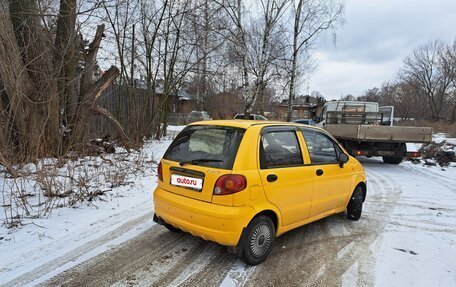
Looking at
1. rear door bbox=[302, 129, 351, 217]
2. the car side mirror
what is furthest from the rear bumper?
the car side mirror

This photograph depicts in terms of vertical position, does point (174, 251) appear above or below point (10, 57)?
below

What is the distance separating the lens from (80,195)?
→ 5461mm

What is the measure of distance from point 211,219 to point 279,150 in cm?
121

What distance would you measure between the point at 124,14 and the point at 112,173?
27.7ft

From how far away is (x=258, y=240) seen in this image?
3.63 meters

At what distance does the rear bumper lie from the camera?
10.9 feet

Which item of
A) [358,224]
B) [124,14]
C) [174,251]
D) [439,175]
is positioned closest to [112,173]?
[174,251]

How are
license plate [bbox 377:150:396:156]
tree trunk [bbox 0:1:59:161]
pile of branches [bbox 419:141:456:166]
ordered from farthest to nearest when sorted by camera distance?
pile of branches [bbox 419:141:456:166] → license plate [bbox 377:150:396:156] → tree trunk [bbox 0:1:59:161]

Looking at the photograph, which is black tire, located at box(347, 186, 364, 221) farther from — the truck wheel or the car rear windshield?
the truck wheel

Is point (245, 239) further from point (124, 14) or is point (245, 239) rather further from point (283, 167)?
point (124, 14)

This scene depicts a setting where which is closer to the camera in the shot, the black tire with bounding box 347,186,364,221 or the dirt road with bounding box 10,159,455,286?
the dirt road with bounding box 10,159,455,286

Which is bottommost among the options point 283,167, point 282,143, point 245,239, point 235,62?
point 245,239

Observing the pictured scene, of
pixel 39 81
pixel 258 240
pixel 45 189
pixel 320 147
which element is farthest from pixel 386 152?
pixel 39 81

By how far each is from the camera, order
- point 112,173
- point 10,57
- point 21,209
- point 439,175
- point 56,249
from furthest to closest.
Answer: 1. point 439,175
2. point 112,173
3. point 10,57
4. point 21,209
5. point 56,249
